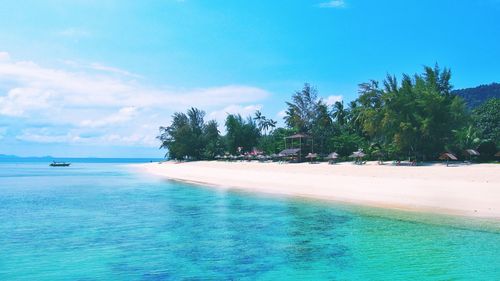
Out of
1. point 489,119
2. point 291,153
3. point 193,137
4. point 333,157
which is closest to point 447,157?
point 333,157

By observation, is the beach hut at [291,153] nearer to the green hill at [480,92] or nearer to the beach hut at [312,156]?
the beach hut at [312,156]

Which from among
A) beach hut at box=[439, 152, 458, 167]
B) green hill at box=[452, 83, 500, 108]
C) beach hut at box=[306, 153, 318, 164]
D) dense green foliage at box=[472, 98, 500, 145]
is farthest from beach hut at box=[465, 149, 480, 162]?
green hill at box=[452, 83, 500, 108]

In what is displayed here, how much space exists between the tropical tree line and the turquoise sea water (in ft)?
77.4

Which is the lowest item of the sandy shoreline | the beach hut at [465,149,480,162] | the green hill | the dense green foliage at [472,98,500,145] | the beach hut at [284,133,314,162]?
the sandy shoreline

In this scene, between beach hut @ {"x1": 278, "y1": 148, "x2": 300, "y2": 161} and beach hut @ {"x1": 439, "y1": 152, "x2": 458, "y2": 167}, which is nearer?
beach hut @ {"x1": 439, "y1": 152, "x2": 458, "y2": 167}

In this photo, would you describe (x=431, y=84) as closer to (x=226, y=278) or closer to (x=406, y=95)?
(x=406, y=95)

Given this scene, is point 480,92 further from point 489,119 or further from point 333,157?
point 333,157

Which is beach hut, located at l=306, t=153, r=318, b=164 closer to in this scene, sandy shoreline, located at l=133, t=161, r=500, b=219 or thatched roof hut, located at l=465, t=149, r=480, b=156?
sandy shoreline, located at l=133, t=161, r=500, b=219

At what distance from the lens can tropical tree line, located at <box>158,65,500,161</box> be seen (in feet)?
130

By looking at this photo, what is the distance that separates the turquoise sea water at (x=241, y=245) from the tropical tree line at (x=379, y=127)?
23.6 m

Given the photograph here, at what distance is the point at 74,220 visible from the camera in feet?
58.6

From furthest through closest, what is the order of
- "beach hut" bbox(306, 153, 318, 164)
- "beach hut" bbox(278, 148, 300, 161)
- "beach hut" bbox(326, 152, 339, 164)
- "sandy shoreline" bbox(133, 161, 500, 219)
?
"beach hut" bbox(278, 148, 300, 161) < "beach hut" bbox(306, 153, 318, 164) < "beach hut" bbox(326, 152, 339, 164) < "sandy shoreline" bbox(133, 161, 500, 219)

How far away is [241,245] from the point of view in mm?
12789

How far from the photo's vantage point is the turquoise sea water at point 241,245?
984 cm
